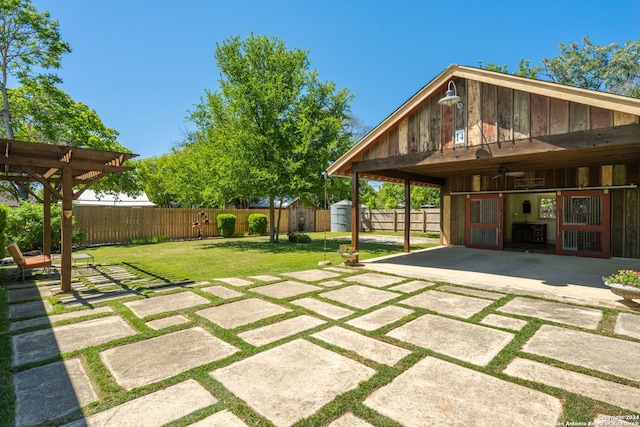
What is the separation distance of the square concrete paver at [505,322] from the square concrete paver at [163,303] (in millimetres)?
3967

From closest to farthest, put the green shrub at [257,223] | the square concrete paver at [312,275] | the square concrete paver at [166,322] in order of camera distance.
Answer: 1. the square concrete paver at [166,322]
2. the square concrete paver at [312,275]
3. the green shrub at [257,223]

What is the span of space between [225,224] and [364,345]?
15231 mm

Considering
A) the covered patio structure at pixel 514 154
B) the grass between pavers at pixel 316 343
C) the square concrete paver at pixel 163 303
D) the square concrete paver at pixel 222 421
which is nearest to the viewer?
the square concrete paver at pixel 222 421

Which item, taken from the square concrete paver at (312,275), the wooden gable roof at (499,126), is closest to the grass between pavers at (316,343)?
the square concrete paver at (312,275)

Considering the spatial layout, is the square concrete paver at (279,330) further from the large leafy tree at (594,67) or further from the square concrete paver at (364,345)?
the large leafy tree at (594,67)

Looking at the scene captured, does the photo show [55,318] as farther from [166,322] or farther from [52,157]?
[52,157]

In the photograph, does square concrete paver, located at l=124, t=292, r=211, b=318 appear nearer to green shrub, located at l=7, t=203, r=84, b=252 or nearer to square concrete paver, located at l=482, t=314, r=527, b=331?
square concrete paver, located at l=482, t=314, r=527, b=331

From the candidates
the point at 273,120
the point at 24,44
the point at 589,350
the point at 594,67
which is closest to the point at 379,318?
the point at 589,350

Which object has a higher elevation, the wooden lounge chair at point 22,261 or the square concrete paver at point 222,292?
the wooden lounge chair at point 22,261

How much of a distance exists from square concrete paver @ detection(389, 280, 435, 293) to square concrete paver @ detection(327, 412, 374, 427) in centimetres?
363

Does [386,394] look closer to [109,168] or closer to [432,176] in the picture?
[109,168]

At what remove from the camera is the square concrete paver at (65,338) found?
2.98m

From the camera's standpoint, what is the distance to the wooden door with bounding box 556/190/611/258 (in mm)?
8883

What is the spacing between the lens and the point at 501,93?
18.8 feet
